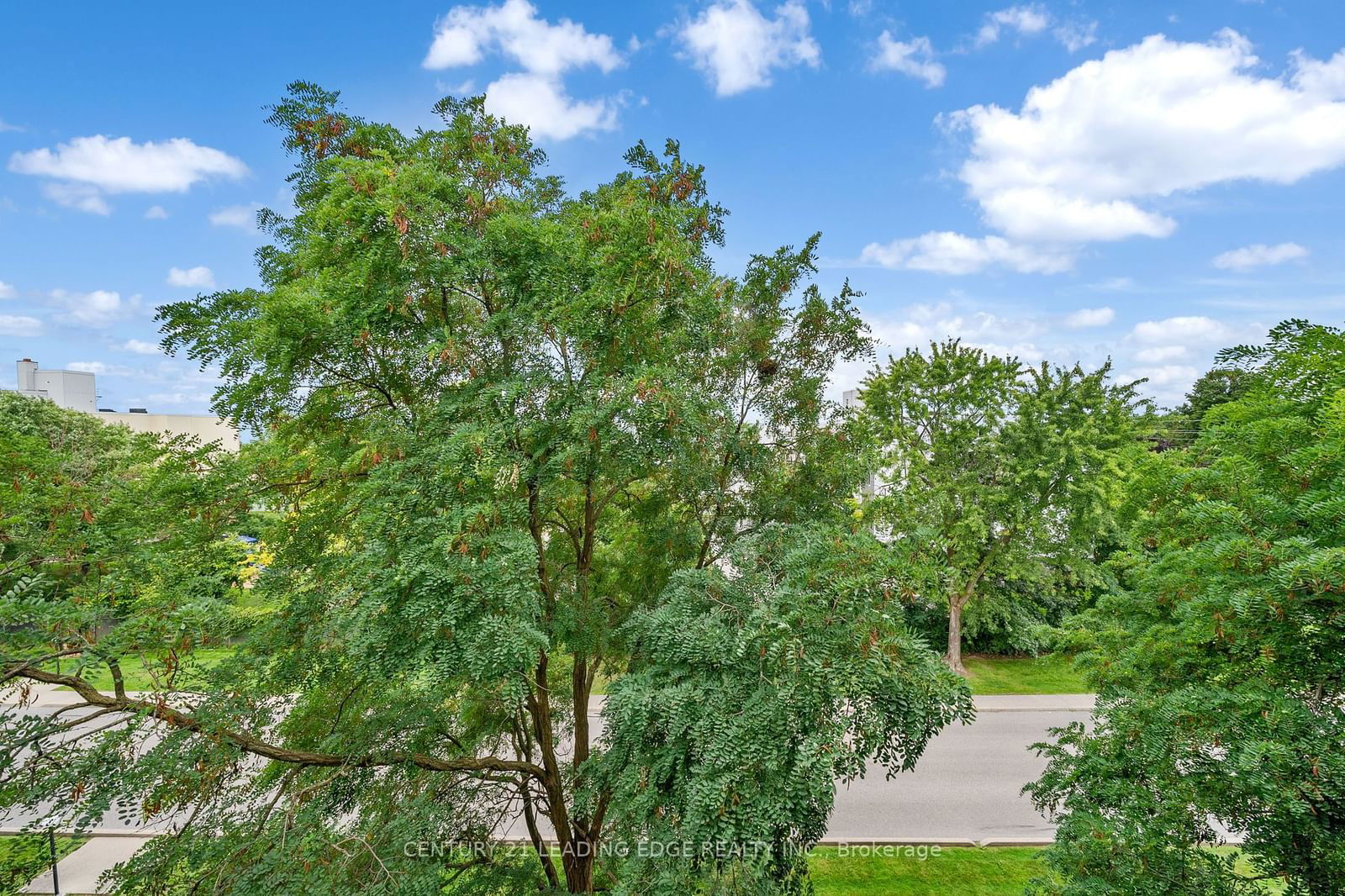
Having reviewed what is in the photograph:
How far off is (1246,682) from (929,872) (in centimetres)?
480

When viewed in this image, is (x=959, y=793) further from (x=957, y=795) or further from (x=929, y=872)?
(x=929, y=872)

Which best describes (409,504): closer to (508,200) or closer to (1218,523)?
(508,200)

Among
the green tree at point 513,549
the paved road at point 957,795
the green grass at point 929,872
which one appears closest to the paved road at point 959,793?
the paved road at point 957,795

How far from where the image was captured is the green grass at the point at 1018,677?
12.6 metres

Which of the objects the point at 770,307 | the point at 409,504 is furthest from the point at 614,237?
the point at 409,504

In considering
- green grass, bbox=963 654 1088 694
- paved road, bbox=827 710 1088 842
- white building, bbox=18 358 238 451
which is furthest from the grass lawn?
white building, bbox=18 358 238 451

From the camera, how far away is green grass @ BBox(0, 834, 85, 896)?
11.5ft

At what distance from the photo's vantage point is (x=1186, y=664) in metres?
4.68

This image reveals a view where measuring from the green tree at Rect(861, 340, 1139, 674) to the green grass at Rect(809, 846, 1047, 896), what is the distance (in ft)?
15.7

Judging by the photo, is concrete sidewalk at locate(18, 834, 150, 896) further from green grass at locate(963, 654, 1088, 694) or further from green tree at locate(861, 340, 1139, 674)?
green grass at locate(963, 654, 1088, 694)

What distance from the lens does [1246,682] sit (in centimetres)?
385

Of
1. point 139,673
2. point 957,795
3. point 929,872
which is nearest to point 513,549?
point 139,673

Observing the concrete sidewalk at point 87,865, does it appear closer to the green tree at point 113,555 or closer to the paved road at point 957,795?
the green tree at point 113,555

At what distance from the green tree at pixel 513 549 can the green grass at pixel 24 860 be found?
0.45m
